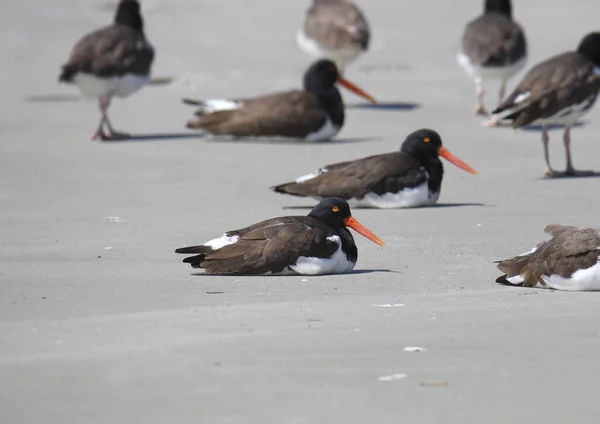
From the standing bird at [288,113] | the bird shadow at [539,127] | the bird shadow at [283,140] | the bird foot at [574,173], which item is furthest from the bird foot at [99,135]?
the bird foot at [574,173]

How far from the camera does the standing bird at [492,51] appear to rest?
16.8 m

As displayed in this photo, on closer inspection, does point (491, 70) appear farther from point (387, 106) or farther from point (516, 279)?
point (516, 279)

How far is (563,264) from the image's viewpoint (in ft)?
24.6

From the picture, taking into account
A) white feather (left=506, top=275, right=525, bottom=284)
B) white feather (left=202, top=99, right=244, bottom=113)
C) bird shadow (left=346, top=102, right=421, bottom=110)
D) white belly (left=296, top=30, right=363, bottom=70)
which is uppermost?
white belly (left=296, top=30, right=363, bottom=70)

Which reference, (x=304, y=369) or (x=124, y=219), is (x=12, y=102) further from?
(x=304, y=369)

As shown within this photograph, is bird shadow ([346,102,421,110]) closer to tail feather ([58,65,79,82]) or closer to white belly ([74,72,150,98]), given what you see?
white belly ([74,72,150,98])

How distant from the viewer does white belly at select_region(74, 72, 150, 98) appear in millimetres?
15461

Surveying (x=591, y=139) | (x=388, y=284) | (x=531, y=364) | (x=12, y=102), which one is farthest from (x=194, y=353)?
(x=12, y=102)

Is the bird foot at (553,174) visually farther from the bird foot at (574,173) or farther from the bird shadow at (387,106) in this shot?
the bird shadow at (387,106)

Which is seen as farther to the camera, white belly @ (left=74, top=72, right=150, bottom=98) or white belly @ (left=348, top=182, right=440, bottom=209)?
white belly @ (left=74, top=72, right=150, bottom=98)

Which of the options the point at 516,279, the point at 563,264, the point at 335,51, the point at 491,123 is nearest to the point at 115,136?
the point at 491,123

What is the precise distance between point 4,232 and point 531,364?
16.0 feet

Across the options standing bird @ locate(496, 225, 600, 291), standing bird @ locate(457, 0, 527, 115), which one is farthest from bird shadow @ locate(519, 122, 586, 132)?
standing bird @ locate(496, 225, 600, 291)

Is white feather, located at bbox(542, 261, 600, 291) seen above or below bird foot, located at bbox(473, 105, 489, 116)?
below
